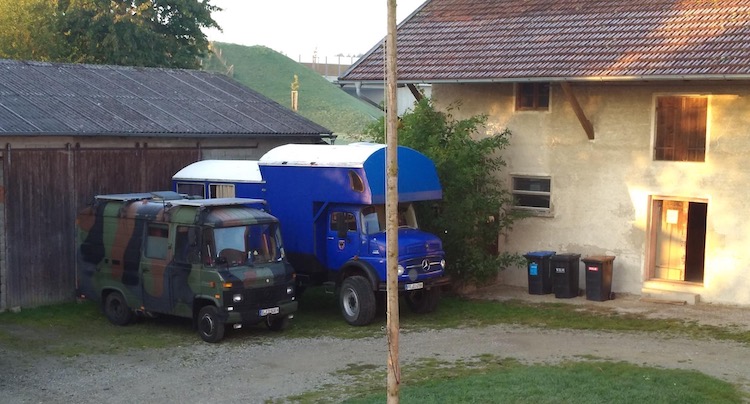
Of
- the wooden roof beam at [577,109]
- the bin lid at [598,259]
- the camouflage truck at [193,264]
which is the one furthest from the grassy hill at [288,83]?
the camouflage truck at [193,264]

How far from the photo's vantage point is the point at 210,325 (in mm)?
16797

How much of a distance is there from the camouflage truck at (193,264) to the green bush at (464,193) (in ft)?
13.7

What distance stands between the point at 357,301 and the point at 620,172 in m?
6.49

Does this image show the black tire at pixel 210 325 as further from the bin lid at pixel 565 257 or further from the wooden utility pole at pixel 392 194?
the bin lid at pixel 565 257

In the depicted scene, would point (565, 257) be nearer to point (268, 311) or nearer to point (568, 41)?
point (568, 41)

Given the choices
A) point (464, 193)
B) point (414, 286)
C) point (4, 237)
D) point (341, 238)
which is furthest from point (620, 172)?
point (4, 237)

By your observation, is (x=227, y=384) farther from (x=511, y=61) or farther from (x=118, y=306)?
(x=511, y=61)

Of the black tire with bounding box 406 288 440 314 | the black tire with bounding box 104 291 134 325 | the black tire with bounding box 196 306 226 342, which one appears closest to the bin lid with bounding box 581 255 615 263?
the black tire with bounding box 406 288 440 314

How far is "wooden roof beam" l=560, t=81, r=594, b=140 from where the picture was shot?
20.1 metres

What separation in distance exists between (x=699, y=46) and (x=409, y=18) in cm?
780

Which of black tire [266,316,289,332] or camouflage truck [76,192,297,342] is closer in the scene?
camouflage truck [76,192,297,342]

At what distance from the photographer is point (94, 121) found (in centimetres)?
2039

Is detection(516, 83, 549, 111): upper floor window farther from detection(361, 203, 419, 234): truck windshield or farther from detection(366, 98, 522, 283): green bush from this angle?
detection(361, 203, 419, 234): truck windshield

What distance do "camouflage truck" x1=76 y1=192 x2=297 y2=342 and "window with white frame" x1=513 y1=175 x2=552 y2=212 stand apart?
21.6 feet
